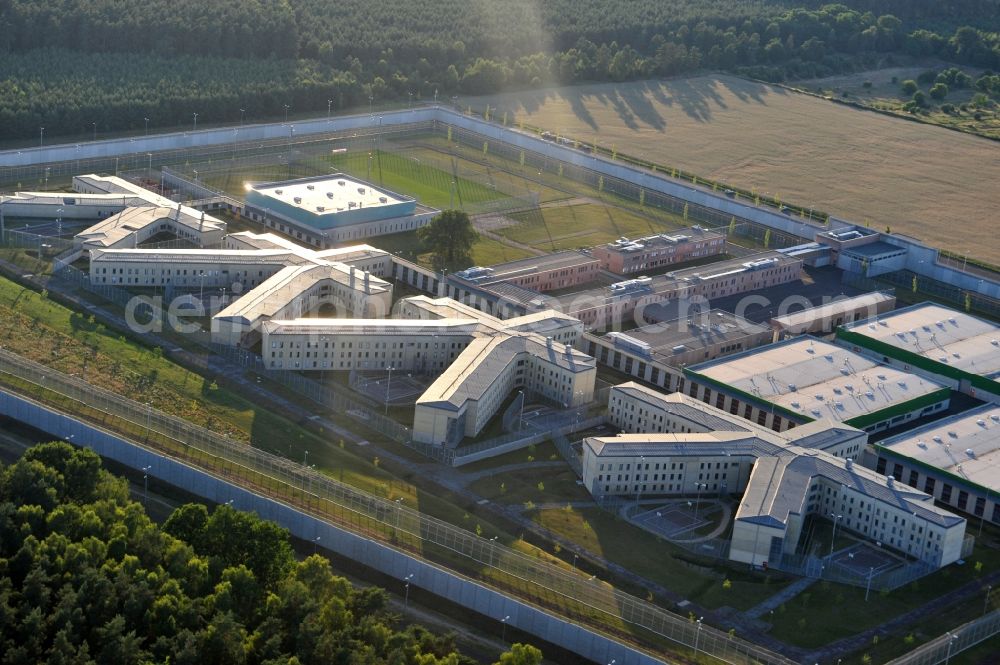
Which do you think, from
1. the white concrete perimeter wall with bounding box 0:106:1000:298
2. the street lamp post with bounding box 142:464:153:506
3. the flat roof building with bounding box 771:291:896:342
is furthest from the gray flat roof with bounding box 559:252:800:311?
the street lamp post with bounding box 142:464:153:506

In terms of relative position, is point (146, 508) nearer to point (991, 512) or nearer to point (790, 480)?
point (790, 480)

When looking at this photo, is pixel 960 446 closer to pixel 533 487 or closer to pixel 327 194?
pixel 533 487

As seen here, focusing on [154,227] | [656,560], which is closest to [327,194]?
[154,227]

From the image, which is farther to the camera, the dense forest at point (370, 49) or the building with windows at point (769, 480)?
the dense forest at point (370, 49)

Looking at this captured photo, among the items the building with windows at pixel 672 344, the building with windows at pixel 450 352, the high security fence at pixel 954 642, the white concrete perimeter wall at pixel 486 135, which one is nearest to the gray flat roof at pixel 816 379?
the building with windows at pixel 672 344

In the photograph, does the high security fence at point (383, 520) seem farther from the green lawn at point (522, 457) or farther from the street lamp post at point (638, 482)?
the street lamp post at point (638, 482)

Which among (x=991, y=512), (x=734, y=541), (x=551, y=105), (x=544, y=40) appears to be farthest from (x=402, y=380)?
(x=544, y=40)
